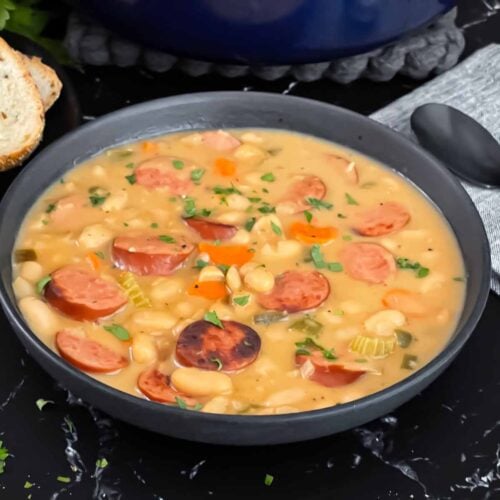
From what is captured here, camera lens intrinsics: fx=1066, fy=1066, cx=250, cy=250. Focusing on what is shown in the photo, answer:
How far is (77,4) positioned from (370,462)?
1268mm

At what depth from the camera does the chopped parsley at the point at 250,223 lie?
2.05 m

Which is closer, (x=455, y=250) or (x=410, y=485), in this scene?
(x=410, y=485)

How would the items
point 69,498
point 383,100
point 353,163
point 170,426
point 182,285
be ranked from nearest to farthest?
point 170,426
point 69,498
point 182,285
point 353,163
point 383,100

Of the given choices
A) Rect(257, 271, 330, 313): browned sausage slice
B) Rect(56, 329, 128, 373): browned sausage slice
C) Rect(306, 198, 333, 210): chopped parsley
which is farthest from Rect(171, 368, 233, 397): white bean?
Rect(306, 198, 333, 210): chopped parsley

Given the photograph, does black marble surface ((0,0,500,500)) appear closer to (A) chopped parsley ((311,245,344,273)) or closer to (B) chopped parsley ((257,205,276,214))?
(A) chopped parsley ((311,245,344,273))

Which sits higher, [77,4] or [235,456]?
[77,4]

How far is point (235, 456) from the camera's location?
179 centimetres

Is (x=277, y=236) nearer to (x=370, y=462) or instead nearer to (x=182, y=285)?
(x=182, y=285)

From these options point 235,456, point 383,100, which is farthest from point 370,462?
point 383,100

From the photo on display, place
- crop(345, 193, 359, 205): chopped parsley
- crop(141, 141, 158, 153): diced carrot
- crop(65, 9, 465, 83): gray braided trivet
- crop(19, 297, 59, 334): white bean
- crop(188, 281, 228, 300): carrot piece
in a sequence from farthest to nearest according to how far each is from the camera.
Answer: crop(65, 9, 465, 83): gray braided trivet → crop(141, 141, 158, 153): diced carrot → crop(345, 193, 359, 205): chopped parsley → crop(188, 281, 228, 300): carrot piece → crop(19, 297, 59, 334): white bean

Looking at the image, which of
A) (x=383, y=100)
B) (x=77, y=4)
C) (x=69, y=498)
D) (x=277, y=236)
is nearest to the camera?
(x=69, y=498)

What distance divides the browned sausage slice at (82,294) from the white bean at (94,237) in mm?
75

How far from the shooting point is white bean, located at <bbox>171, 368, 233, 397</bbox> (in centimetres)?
169

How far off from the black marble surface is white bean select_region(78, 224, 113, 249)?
23cm
